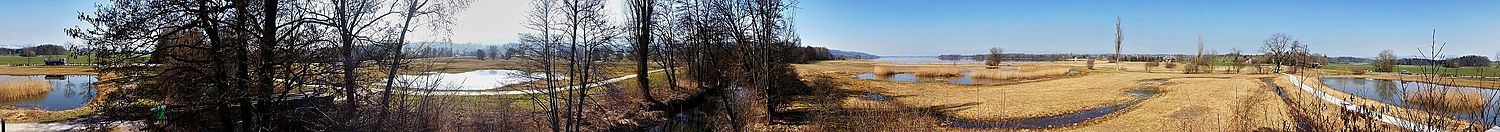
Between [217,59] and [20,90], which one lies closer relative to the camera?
[217,59]

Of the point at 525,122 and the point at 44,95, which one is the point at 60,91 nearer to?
the point at 44,95

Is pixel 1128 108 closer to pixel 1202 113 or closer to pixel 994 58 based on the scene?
pixel 1202 113

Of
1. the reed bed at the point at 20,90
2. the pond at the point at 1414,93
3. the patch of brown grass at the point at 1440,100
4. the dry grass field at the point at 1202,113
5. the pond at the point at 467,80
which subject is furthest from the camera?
the reed bed at the point at 20,90

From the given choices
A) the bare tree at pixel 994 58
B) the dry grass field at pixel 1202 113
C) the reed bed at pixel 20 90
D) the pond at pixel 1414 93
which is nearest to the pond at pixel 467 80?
the pond at pixel 1414 93

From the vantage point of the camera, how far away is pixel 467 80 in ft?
56.2

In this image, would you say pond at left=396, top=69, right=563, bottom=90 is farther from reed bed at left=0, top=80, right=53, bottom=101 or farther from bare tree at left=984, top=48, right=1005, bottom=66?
bare tree at left=984, top=48, right=1005, bottom=66

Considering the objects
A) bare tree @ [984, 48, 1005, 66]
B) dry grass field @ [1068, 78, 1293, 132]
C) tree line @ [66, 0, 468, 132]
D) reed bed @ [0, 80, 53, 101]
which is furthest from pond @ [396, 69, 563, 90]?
bare tree @ [984, 48, 1005, 66]

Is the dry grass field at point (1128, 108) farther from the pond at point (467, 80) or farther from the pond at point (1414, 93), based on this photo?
the pond at point (467, 80)

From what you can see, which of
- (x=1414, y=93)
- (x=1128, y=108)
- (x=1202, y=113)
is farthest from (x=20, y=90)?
(x=1202, y=113)

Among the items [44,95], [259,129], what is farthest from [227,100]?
[44,95]

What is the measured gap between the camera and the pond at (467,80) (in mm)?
12756

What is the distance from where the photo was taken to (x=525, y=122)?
47.2 ft

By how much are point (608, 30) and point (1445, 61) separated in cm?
1212

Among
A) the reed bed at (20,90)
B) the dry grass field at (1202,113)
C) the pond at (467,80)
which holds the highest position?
the pond at (467,80)
